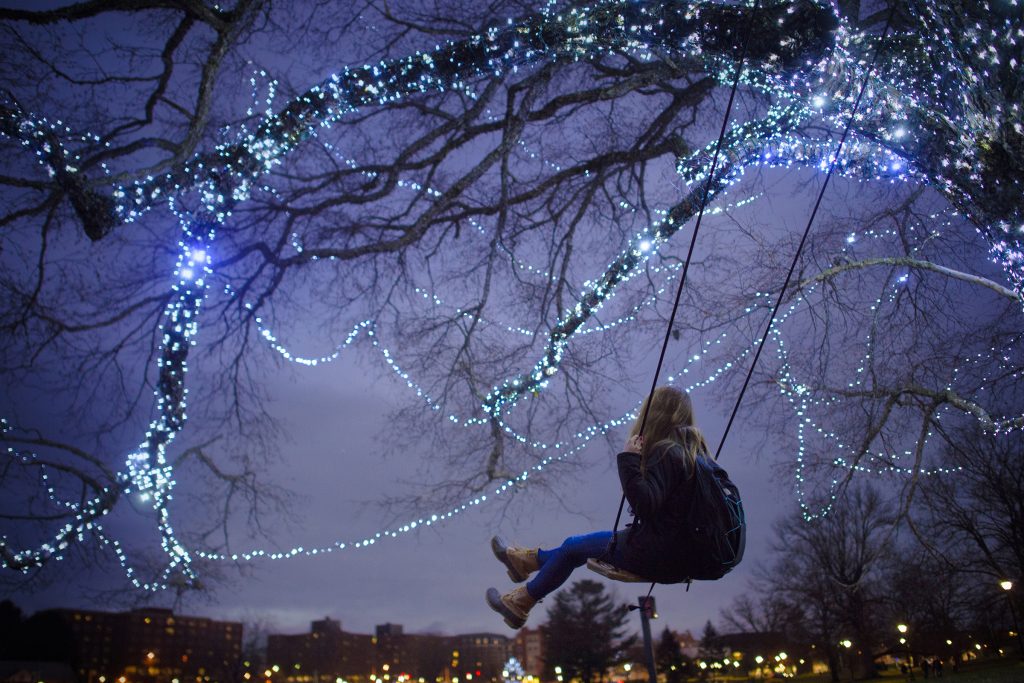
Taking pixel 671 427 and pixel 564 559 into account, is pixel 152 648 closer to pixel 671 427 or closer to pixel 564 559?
pixel 564 559

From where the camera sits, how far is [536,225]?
6031 millimetres

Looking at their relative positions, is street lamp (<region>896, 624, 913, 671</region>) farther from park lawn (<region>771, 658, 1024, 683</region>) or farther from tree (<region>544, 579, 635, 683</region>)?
tree (<region>544, 579, 635, 683</region>)

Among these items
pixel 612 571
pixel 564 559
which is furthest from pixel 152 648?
pixel 612 571

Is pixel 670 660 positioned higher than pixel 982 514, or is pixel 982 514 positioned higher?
pixel 982 514

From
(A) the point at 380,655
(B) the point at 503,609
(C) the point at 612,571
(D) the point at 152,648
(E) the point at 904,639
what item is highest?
(C) the point at 612,571

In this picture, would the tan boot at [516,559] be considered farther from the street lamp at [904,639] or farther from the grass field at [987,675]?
the street lamp at [904,639]

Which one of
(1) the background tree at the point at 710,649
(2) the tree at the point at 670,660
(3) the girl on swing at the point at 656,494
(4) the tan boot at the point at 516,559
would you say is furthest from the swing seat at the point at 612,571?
(1) the background tree at the point at 710,649

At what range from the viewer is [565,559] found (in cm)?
289

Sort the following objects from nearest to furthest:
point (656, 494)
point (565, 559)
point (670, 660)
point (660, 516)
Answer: point (656, 494), point (660, 516), point (565, 559), point (670, 660)

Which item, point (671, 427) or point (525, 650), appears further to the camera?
point (525, 650)

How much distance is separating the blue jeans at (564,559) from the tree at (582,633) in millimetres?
29467

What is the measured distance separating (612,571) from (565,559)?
28cm

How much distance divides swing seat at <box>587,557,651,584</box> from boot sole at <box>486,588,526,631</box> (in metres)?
0.42

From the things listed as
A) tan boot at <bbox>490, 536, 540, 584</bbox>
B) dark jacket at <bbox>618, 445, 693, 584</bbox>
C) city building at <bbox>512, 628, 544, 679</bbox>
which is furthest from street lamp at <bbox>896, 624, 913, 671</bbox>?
dark jacket at <bbox>618, 445, 693, 584</bbox>
